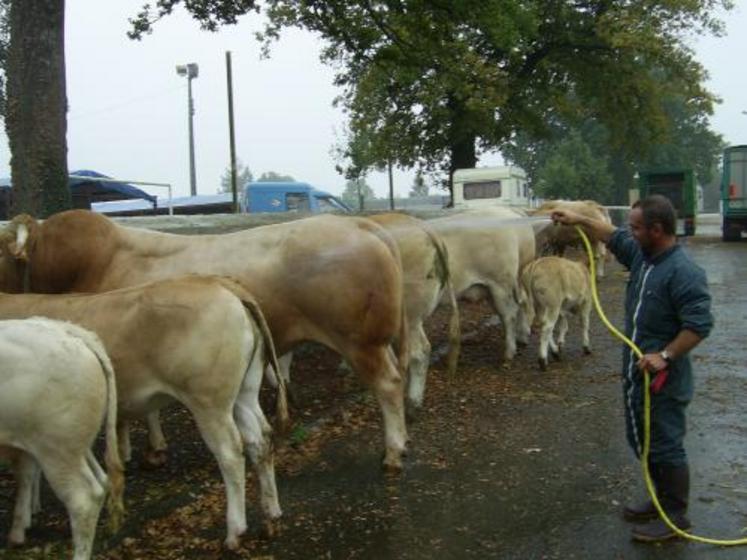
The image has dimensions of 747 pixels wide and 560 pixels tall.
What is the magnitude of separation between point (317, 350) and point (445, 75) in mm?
10029

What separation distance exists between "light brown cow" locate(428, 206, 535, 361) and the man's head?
182 inches

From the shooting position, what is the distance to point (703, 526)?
16.4 ft

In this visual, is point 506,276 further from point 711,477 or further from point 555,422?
point 711,477

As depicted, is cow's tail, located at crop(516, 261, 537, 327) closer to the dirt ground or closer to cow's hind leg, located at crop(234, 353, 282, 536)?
the dirt ground

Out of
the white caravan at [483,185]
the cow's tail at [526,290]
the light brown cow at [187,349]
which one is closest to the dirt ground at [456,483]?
the light brown cow at [187,349]

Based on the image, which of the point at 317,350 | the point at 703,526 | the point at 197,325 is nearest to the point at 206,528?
the point at 197,325

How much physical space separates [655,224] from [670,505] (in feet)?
5.43

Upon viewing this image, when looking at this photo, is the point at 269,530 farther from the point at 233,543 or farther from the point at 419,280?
the point at 419,280

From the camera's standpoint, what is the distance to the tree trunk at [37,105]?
8.66 metres

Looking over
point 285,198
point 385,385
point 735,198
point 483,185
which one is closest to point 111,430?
point 385,385

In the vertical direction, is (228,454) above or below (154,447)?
above

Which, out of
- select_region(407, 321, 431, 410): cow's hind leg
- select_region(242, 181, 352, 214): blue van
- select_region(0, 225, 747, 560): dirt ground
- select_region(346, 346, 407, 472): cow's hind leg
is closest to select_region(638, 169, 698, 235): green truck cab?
select_region(242, 181, 352, 214): blue van

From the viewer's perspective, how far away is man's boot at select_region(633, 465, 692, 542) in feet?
15.8

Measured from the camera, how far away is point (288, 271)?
6.36 meters
